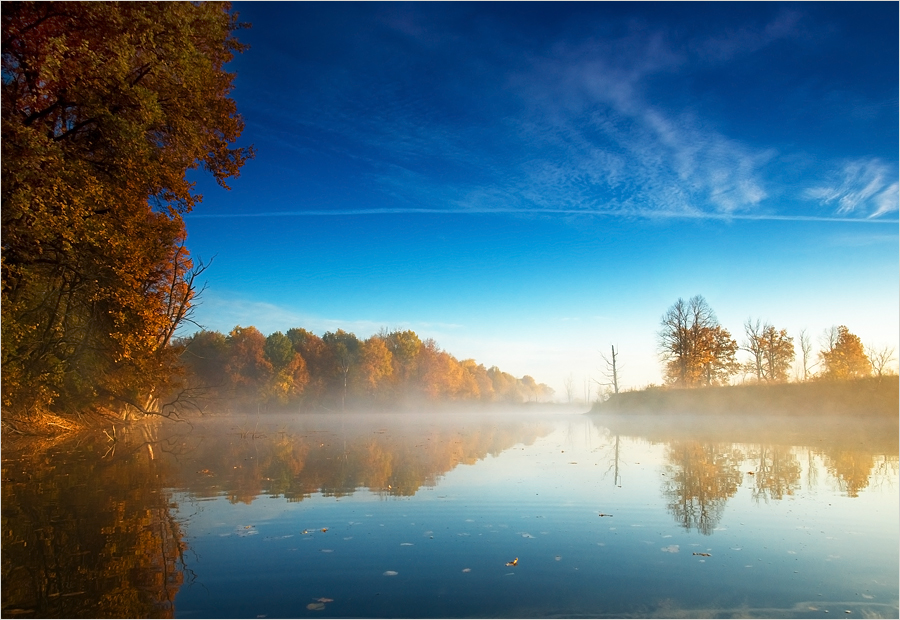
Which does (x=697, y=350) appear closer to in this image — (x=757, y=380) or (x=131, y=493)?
(x=757, y=380)

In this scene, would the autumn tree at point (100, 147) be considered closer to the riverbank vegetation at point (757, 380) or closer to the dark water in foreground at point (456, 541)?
the dark water in foreground at point (456, 541)

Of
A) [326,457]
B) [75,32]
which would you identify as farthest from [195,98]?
[326,457]

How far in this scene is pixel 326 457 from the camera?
1892 centimetres

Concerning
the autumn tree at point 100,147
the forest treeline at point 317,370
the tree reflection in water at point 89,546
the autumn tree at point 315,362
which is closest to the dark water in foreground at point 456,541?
the tree reflection in water at point 89,546

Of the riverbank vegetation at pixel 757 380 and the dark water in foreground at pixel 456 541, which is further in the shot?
the riverbank vegetation at pixel 757 380

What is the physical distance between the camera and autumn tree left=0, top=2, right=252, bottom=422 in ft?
37.5

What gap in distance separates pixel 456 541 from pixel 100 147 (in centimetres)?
1301

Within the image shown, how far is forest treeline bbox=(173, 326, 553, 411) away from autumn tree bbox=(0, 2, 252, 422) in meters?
61.4

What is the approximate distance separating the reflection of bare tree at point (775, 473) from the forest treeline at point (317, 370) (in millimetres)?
69616

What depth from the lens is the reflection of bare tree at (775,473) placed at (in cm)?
1123

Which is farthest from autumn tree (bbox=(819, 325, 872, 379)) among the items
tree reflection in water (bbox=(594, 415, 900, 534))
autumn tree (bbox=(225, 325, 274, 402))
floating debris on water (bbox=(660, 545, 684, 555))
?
autumn tree (bbox=(225, 325, 274, 402))

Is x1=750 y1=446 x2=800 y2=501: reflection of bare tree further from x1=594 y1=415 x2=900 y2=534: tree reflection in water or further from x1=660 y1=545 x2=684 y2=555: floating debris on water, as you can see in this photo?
x1=660 y1=545 x2=684 y2=555: floating debris on water

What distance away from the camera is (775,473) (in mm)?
13789

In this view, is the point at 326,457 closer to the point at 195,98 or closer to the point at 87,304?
the point at 87,304
